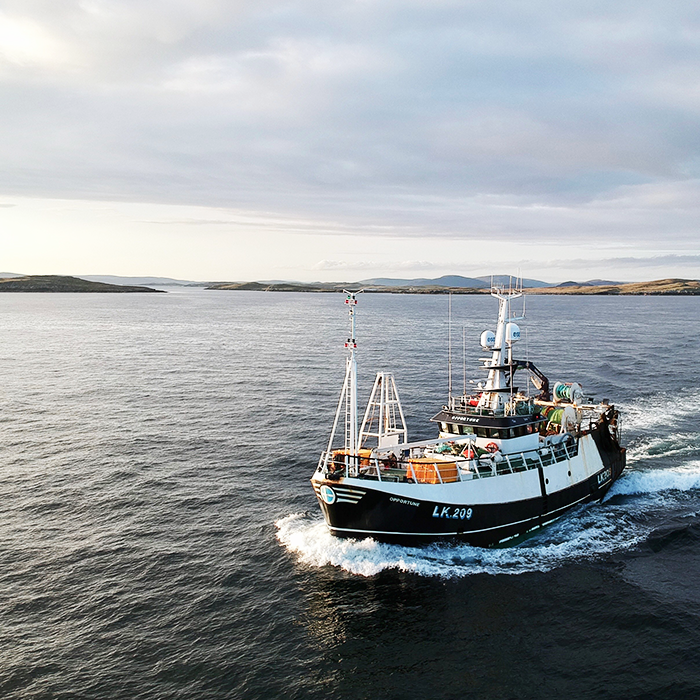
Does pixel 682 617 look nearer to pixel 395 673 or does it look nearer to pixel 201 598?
pixel 395 673

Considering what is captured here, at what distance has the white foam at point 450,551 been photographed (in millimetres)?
31797

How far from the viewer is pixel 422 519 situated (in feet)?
108

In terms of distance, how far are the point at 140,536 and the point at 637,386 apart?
68501 mm

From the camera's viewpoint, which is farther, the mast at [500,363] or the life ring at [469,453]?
the mast at [500,363]

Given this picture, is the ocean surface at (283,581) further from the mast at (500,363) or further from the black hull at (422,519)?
the mast at (500,363)

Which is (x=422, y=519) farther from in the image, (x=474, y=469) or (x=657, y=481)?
(x=657, y=481)

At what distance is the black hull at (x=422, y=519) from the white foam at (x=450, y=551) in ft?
2.07

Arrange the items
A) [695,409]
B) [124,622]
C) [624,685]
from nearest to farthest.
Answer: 1. [624,685]
2. [124,622]
3. [695,409]

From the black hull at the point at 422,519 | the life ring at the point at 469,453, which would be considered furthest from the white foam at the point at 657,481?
the life ring at the point at 469,453

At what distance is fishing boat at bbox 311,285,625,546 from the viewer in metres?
32.6

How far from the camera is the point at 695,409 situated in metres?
65.8

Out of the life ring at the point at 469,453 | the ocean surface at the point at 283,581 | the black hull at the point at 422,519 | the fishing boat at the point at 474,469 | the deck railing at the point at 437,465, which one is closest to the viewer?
the ocean surface at the point at 283,581

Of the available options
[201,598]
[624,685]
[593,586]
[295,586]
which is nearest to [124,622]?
[201,598]

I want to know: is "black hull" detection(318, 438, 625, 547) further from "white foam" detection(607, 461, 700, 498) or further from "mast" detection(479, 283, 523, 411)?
"white foam" detection(607, 461, 700, 498)
